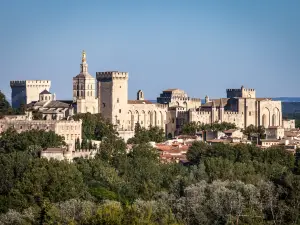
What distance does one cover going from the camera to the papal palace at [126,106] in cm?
9681

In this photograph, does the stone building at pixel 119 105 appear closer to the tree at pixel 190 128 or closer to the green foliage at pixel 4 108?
the tree at pixel 190 128

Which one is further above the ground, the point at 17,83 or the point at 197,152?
the point at 17,83

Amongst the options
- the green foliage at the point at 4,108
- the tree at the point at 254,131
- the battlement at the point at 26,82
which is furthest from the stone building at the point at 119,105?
the green foliage at the point at 4,108

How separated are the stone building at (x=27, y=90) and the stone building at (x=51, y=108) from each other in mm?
5324

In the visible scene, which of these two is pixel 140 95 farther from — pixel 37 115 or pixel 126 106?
pixel 37 115

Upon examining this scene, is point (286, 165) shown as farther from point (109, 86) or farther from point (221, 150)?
point (109, 86)

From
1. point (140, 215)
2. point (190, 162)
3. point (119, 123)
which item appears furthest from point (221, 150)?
point (140, 215)

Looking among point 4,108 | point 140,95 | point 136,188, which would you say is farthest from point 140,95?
point 136,188

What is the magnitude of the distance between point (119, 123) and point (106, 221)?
5547cm

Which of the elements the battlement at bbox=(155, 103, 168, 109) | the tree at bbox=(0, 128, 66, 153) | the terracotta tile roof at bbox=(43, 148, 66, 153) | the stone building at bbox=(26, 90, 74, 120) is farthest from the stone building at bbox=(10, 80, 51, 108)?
the terracotta tile roof at bbox=(43, 148, 66, 153)

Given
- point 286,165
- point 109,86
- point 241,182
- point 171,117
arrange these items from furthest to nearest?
point 171,117 → point 109,86 → point 286,165 → point 241,182

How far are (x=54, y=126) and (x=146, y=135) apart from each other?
1383 centimetres

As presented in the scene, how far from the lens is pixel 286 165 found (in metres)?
78.2

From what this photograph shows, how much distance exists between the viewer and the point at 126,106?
102 meters
